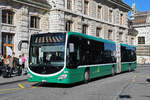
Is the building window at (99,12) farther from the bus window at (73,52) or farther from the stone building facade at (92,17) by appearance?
the bus window at (73,52)

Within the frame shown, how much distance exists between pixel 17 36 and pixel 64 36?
40.7 feet

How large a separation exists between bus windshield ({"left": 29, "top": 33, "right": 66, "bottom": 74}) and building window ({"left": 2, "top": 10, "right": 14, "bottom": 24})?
1076cm

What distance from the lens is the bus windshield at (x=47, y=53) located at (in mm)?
10953

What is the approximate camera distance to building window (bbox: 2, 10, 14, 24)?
21309 mm

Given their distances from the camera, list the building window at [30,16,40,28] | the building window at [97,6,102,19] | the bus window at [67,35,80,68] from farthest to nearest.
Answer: the building window at [97,6,102,19], the building window at [30,16,40,28], the bus window at [67,35,80,68]

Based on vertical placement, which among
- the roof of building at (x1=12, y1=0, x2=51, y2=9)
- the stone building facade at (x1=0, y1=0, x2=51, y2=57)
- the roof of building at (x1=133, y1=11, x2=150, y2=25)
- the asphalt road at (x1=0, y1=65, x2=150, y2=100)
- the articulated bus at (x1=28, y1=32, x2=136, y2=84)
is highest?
the roof of building at (x1=133, y1=11, x2=150, y2=25)

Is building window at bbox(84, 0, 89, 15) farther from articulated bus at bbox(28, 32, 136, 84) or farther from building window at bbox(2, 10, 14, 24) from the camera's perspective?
articulated bus at bbox(28, 32, 136, 84)

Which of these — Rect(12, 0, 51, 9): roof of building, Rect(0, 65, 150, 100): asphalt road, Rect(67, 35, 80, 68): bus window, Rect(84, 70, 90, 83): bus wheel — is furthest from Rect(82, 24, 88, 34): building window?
Rect(0, 65, 150, 100): asphalt road

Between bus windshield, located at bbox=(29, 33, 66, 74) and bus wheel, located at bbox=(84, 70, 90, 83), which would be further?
bus wheel, located at bbox=(84, 70, 90, 83)

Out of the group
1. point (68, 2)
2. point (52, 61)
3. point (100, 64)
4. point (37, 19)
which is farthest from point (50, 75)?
point (68, 2)

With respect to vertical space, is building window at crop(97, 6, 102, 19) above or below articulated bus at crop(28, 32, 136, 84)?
above

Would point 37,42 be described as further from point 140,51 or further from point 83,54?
point 140,51

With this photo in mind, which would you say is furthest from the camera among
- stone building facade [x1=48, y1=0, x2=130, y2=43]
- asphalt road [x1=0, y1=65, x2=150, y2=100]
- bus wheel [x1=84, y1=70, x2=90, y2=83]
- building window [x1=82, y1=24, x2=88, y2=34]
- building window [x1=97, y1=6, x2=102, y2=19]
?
building window [x1=97, y1=6, x2=102, y2=19]

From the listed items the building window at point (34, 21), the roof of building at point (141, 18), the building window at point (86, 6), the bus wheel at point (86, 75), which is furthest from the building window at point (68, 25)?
the roof of building at point (141, 18)
